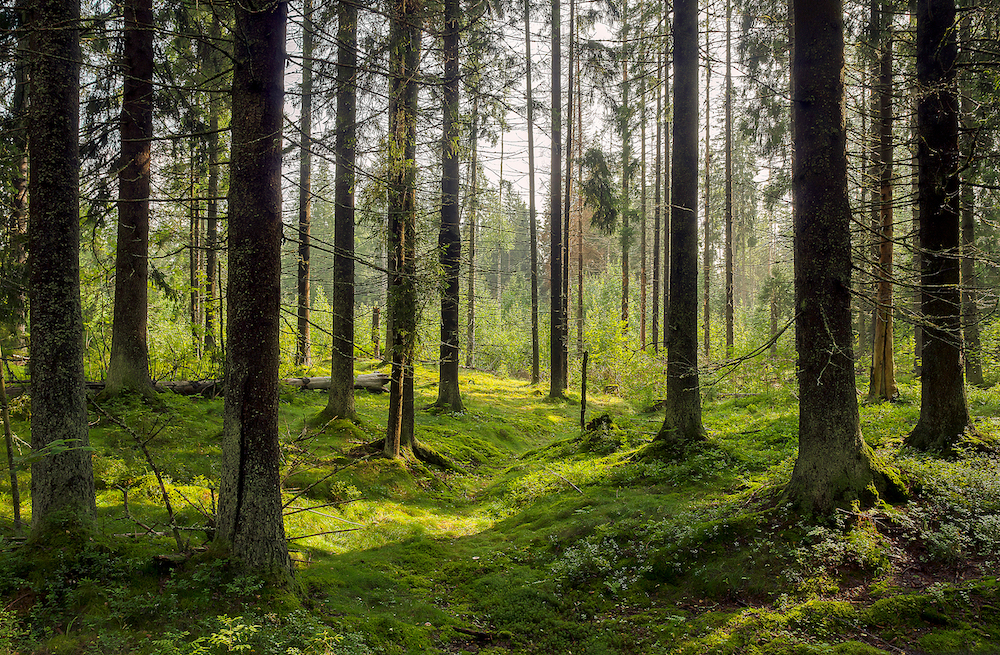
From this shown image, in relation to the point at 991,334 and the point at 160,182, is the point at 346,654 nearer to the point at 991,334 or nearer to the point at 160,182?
the point at 160,182

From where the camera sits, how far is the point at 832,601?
14.0ft

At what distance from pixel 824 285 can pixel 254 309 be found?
5.76 m

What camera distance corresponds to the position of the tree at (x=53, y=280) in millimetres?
4516

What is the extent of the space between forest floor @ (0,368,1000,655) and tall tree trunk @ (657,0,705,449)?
0.65 metres

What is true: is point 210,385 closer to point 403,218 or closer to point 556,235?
point 403,218

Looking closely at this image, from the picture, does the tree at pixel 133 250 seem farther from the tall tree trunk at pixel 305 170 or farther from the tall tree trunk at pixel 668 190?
the tall tree trunk at pixel 668 190

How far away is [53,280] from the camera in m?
4.59

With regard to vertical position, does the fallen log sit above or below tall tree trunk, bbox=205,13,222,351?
below

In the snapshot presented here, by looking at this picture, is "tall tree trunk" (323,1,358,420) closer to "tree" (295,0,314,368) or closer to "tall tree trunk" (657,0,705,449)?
"tree" (295,0,314,368)

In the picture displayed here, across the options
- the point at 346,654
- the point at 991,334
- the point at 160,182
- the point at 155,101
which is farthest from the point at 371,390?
the point at 991,334

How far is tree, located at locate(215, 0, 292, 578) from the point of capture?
14.5 feet

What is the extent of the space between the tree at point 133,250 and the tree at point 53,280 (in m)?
4.86

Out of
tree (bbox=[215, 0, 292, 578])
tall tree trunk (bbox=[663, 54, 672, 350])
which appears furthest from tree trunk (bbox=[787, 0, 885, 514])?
tree (bbox=[215, 0, 292, 578])

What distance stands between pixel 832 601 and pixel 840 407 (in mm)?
1986
